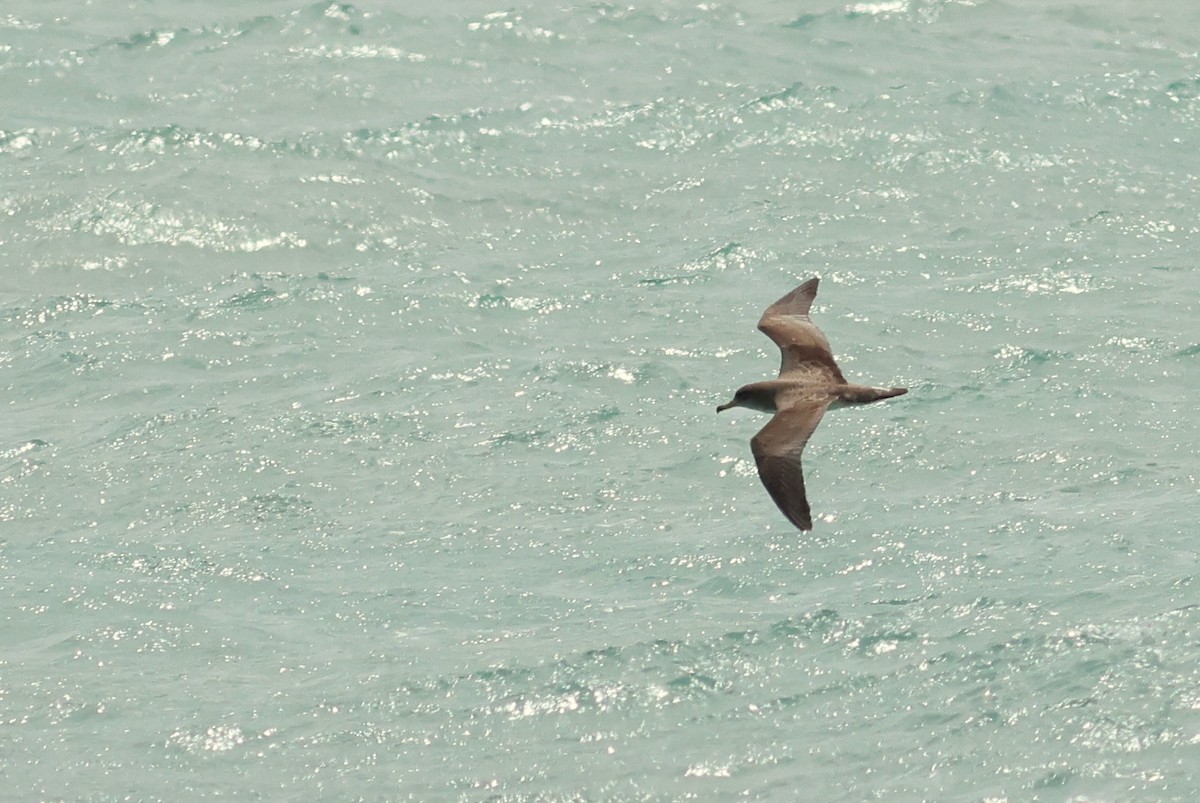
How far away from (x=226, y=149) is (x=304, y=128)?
121cm

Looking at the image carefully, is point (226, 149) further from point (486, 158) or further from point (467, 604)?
point (467, 604)

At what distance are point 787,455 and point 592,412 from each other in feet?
20.2

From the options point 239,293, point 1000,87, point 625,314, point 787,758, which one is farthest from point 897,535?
point 1000,87

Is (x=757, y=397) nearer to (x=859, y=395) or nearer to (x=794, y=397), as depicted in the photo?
(x=794, y=397)

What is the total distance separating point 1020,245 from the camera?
62.1ft

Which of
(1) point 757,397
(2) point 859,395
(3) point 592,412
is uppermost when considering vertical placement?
(2) point 859,395

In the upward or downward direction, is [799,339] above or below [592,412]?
above

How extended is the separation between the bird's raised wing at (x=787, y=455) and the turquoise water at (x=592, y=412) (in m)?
2.49

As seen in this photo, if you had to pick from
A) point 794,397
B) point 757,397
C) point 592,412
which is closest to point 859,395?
point 794,397

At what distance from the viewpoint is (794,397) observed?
1096 cm

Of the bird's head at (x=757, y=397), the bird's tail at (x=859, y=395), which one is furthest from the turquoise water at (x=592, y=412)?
the bird's tail at (x=859, y=395)

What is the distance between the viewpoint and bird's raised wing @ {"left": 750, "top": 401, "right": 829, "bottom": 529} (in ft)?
31.8

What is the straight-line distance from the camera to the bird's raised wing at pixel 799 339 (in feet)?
37.7

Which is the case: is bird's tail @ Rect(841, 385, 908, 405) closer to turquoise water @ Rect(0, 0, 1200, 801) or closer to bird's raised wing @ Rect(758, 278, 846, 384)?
bird's raised wing @ Rect(758, 278, 846, 384)
